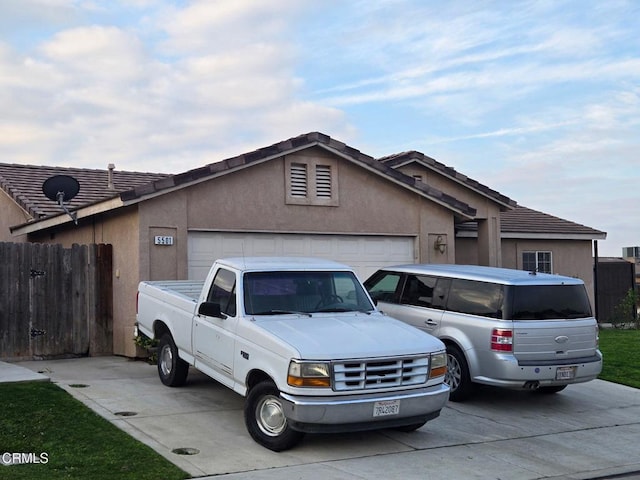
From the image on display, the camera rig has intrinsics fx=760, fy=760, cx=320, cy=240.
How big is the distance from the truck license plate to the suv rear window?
9.68 ft

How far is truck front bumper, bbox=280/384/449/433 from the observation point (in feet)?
24.3

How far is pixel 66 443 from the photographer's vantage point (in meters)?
7.65

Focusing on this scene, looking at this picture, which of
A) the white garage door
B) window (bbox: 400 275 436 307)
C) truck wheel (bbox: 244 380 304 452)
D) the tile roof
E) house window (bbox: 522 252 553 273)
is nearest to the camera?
truck wheel (bbox: 244 380 304 452)

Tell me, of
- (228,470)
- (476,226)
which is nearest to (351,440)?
(228,470)

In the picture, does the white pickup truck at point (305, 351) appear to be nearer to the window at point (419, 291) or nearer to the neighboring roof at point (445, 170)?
the window at point (419, 291)

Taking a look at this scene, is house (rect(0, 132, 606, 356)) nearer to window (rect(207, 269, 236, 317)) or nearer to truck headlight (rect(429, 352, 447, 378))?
window (rect(207, 269, 236, 317))

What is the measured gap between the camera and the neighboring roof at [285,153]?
12.7 metres

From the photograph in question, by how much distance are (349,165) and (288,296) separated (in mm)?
6460

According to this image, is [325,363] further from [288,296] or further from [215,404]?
[215,404]

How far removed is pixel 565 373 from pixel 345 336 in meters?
3.60

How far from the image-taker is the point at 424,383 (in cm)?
806

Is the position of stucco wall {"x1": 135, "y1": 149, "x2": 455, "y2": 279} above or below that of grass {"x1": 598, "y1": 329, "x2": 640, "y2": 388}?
above

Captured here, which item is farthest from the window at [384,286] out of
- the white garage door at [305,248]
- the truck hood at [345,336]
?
the truck hood at [345,336]

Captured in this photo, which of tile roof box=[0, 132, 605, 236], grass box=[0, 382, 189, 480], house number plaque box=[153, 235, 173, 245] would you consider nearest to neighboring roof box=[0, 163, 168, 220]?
tile roof box=[0, 132, 605, 236]
